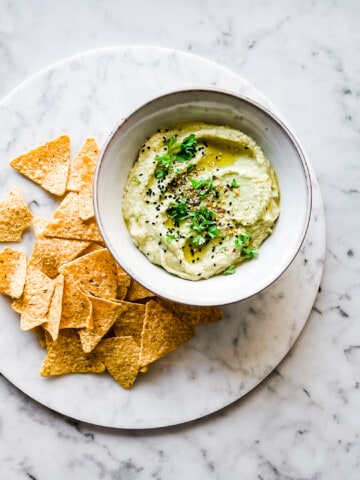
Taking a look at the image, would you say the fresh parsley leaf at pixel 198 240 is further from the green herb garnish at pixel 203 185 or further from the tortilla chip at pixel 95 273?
the tortilla chip at pixel 95 273

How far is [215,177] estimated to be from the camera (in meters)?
2.60

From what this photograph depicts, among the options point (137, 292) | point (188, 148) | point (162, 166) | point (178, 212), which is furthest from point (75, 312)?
point (188, 148)

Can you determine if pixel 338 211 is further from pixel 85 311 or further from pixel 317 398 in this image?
pixel 85 311

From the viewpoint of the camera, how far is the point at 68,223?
275 cm

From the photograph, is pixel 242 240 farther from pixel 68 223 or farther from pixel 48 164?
pixel 48 164

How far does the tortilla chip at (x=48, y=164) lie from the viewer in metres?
2.79

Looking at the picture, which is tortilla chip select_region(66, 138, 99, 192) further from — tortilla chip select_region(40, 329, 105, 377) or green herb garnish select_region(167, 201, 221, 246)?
tortilla chip select_region(40, 329, 105, 377)

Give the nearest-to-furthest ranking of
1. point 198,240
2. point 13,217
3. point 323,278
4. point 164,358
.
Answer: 1. point 198,240
2. point 13,217
3. point 164,358
4. point 323,278

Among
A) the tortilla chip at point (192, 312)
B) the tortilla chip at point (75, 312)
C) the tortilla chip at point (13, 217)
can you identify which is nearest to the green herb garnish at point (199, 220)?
the tortilla chip at point (192, 312)

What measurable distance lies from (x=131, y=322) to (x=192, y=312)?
295 mm

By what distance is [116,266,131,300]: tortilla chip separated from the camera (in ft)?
9.18

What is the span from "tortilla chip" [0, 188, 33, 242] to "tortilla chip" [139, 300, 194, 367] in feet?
2.25

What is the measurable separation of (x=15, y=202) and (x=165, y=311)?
0.86 metres

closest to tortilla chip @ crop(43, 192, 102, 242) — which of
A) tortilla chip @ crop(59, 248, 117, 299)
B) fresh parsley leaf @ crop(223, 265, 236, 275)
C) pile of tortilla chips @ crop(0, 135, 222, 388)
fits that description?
pile of tortilla chips @ crop(0, 135, 222, 388)
